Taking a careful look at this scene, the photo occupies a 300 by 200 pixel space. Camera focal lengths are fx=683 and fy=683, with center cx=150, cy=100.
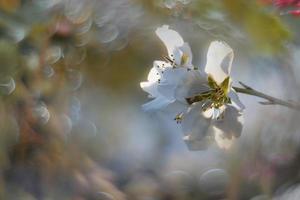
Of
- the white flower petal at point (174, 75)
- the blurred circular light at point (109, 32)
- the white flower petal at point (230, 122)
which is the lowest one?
the white flower petal at point (230, 122)

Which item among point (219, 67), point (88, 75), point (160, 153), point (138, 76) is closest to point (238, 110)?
point (219, 67)

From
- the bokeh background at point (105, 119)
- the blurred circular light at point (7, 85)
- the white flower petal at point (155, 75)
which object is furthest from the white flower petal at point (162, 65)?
the blurred circular light at point (7, 85)

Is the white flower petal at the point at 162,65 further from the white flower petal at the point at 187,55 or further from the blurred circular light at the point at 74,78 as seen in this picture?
the blurred circular light at the point at 74,78

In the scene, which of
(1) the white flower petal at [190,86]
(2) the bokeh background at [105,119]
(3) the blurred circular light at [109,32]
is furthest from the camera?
(3) the blurred circular light at [109,32]

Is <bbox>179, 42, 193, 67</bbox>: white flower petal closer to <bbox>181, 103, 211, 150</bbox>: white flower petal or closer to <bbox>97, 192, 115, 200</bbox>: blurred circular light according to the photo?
<bbox>181, 103, 211, 150</bbox>: white flower petal

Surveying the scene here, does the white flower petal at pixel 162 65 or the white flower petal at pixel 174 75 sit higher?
the white flower petal at pixel 162 65

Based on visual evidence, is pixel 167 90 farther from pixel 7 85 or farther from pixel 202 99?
pixel 7 85

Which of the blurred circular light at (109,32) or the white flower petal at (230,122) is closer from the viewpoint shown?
the white flower petal at (230,122)

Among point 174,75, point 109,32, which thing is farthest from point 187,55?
point 109,32

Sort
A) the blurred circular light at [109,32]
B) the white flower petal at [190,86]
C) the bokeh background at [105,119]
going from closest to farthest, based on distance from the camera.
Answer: the white flower petal at [190,86], the bokeh background at [105,119], the blurred circular light at [109,32]
